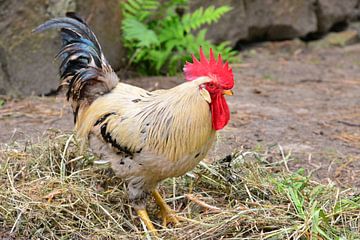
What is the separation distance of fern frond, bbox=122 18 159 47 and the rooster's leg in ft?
10.3

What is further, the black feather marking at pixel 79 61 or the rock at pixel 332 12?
the rock at pixel 332 12

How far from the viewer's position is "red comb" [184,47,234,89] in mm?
3352

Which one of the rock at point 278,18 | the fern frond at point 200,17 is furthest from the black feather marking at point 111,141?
the rock at point 278,18

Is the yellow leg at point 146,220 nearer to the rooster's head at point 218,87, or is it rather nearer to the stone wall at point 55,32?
the rooster's head at point 218,87

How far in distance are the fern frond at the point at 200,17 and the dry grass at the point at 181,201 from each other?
2.97 metres

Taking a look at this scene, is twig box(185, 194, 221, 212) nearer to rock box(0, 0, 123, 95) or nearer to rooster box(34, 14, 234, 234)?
rooster box(34, 14, 234, 234)

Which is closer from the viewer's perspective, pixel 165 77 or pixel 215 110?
pixel 215 110

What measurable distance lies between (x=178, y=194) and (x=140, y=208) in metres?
0.44

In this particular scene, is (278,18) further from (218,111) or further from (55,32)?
(218,111)

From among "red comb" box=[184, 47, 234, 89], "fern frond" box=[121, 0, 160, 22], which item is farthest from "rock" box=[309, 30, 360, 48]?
"red comb" box=[184, 47, 234, 89]

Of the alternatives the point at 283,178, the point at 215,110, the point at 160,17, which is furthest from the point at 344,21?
the point at 215,110

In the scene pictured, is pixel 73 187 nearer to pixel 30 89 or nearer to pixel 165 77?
pixel 30 89

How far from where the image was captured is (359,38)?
9344 millimetres

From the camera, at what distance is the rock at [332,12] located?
30.0ft
